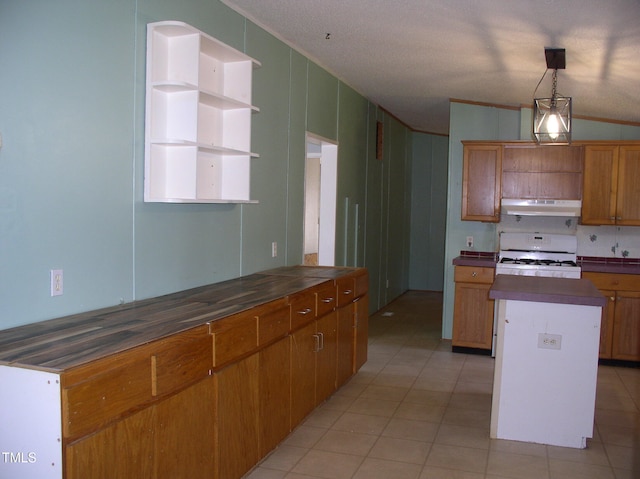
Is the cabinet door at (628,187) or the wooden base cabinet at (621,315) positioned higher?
the cabinet door at (628,187)

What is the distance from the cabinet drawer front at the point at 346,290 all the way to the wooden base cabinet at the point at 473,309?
156 centimetres

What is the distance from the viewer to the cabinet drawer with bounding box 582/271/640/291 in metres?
5.20

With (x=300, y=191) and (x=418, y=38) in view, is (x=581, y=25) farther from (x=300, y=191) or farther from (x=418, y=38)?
(x=300, y=191)

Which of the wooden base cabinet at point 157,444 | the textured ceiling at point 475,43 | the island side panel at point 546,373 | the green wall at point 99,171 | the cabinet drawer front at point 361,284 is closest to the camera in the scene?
the wooden base cabinet at point 157,444

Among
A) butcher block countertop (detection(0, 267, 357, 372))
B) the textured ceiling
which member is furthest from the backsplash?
butcher block countertop (detection(0, 267, 357, 372))

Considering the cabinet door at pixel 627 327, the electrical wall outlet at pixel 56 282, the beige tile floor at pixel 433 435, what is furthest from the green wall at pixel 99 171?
the cabinet door at pixel 627 327

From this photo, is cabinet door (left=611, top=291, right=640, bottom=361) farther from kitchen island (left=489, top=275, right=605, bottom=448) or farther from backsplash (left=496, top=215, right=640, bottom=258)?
kitchen island (left=489, top=275, right=605, bottom=448)

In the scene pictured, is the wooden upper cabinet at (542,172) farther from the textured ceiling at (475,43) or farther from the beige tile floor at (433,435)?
the beige tile floor at (433,435)

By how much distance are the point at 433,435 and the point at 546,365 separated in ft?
2.64

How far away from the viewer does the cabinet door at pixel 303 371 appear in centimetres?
339

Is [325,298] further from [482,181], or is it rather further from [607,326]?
[607,326]

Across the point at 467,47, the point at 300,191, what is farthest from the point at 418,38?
the point at 300,191

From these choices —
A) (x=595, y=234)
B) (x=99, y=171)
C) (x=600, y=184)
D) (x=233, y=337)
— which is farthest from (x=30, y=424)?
(x=595, y=234)

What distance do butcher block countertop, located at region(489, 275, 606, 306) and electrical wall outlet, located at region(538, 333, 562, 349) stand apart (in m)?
0.22
